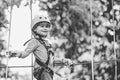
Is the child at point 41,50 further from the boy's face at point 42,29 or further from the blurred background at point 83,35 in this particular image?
the blurred background at point 83,35

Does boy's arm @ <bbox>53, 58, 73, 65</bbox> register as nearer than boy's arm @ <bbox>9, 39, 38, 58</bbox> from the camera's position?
No

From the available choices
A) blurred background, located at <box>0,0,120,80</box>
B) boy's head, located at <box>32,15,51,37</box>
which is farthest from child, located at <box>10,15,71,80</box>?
blurred background, located at <box>0,0,120,80</box>

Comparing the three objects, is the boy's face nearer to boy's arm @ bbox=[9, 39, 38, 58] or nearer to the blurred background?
boy's arm @ bbox=[9, 39, 38, 58]

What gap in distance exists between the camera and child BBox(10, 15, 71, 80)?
0.97 m

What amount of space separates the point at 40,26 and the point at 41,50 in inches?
2.8

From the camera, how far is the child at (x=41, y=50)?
38.0 inches

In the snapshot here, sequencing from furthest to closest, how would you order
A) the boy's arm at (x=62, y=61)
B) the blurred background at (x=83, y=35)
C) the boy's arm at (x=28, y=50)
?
the blurred background at (x=83, y=35) → the boy's arm at (x=62, y=61) → the boy's arm at (x=28, y=50)

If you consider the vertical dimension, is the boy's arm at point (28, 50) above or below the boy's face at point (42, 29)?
below

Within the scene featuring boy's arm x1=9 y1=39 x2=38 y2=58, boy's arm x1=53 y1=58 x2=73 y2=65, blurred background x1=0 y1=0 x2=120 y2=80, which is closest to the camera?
boy's arm x1=9 y1=39 x2=38 y2=58

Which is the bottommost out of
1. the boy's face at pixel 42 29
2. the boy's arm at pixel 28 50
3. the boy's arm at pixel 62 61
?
the boy's arm at pixel 62 61

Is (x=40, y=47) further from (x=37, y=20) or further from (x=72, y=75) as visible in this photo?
(x=72, y=75)

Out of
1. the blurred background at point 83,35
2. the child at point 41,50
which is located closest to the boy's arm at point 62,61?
the child at point 41,50

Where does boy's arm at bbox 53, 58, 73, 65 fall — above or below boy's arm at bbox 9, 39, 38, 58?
below

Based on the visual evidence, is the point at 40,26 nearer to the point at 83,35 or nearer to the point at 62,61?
the point at 62,61
